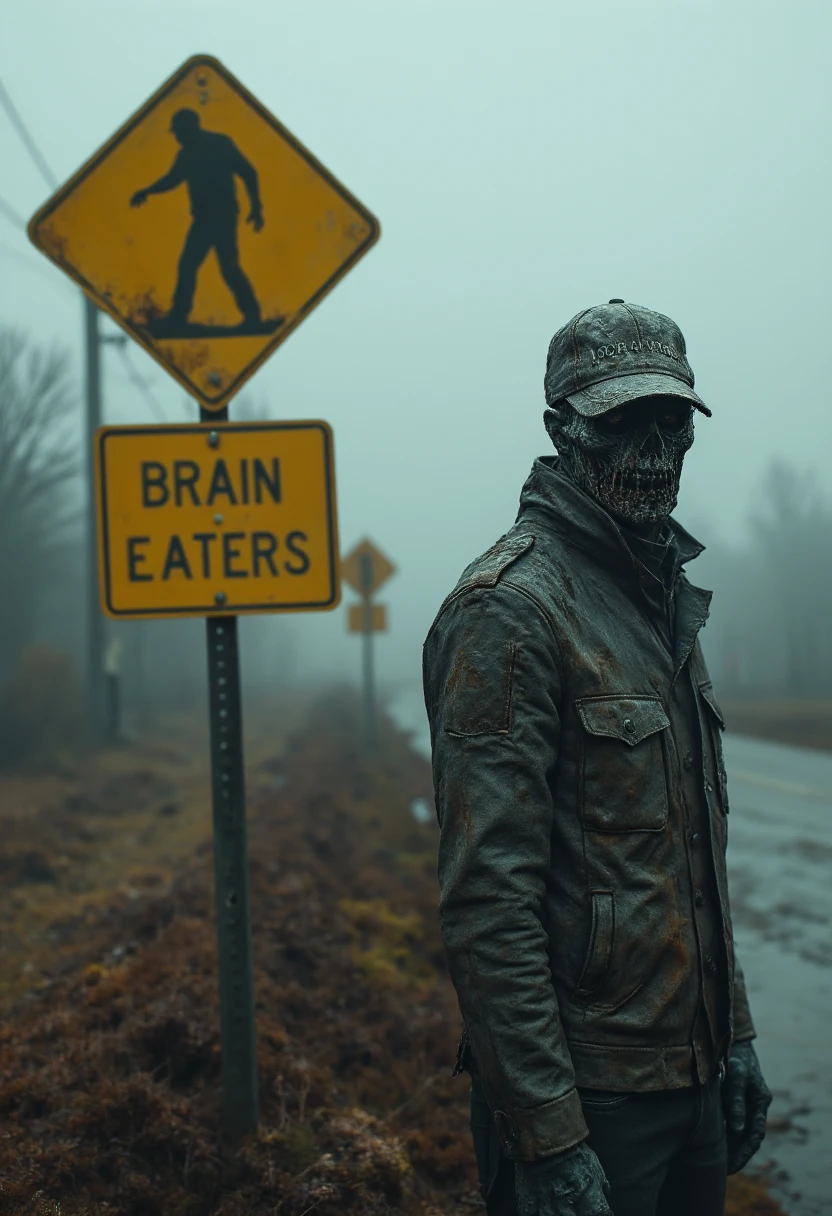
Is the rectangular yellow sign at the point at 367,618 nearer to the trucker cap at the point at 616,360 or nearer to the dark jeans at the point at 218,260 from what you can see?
the dark jeans at the point at 218,260

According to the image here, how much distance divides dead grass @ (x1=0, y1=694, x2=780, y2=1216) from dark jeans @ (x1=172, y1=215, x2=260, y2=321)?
105 inches

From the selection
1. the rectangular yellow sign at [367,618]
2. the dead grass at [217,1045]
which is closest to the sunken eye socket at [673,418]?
the dead grass at [217,1045]

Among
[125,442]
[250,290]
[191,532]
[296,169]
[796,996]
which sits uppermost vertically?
[296,169]

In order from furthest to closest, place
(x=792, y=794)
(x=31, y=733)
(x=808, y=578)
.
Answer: (x=808, y=578), (x=31, y=733), (x=792, y=794)

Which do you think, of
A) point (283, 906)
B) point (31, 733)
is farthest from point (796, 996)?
point (31, 733)

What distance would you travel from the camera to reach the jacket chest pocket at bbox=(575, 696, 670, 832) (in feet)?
7.91

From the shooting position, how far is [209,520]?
12.5ft

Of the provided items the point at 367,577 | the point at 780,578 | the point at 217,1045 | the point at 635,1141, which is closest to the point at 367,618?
the point at 367,577

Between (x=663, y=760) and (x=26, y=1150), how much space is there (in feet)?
8.15

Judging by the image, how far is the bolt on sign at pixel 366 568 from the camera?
19969 millimetres

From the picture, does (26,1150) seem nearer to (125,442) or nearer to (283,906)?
(125,442)

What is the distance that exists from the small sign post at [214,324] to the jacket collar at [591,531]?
1244 mm

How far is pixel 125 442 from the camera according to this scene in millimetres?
3814

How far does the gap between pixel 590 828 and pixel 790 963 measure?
639 cm
